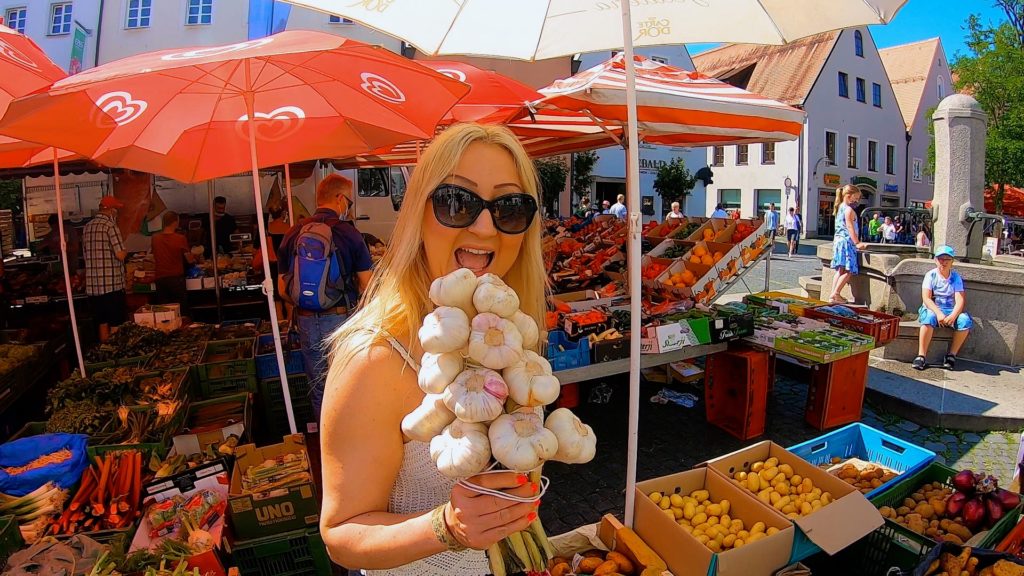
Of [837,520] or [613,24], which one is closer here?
[837,520]

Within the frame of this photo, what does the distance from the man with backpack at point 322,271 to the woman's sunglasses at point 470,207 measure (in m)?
3.16

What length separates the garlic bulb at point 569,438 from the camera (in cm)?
114

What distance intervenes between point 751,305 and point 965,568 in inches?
161

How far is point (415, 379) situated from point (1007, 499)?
3358 mm

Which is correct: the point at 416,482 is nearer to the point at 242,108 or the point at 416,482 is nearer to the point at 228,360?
the point at 242,108

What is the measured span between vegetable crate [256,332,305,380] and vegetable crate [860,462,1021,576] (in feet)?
14.1

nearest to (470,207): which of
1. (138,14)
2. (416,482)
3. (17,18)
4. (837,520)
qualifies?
(416,482)

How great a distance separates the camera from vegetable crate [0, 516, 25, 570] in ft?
8.75

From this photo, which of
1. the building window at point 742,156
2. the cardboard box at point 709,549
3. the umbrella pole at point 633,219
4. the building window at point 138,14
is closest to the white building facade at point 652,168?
the building window at point 742,156

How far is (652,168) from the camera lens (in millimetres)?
27625

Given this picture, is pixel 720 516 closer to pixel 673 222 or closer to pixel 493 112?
pixel 493 112

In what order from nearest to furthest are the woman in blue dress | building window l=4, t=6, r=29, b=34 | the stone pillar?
the stone pillar → the woman in blue dress → building window l=4, t=6, r=29, b=34

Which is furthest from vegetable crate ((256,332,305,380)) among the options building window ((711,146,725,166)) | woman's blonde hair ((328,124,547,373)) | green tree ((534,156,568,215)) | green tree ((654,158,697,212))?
building window ((711,146,725,166))

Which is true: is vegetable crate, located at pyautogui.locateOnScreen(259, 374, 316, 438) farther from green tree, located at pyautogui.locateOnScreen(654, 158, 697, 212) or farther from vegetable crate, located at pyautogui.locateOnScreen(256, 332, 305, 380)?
green tree, located at pyautogui.locateOnScreen(654, 158, 697, 212)
